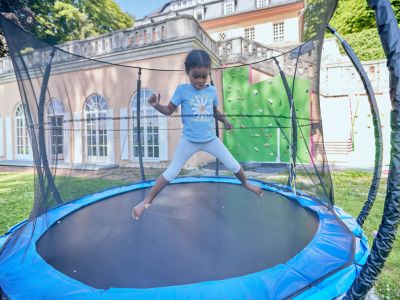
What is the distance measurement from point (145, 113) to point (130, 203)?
87 cm

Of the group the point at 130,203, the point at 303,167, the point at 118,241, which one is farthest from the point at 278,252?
the point at 130,203

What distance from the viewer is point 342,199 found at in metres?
2.47

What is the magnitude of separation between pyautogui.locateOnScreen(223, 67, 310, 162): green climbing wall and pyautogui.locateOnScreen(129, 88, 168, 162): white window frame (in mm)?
627

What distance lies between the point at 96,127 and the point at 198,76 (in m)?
1.02

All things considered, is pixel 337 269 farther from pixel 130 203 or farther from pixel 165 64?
pixel 165 64

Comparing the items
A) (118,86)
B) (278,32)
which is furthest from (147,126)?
(278,32)

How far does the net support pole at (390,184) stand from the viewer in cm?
73

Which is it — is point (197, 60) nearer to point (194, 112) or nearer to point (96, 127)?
point (194, 112)

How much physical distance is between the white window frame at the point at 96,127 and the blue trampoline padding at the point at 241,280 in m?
0.84

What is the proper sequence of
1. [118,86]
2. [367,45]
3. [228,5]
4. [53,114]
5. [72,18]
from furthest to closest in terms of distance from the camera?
[228,5], [72,18], [367,45], [118,86], [53,114]

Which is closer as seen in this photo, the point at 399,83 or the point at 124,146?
the point at 399,83

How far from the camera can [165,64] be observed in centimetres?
232

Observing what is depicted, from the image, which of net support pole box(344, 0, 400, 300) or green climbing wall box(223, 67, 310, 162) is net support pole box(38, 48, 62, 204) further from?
net support pole box(344, 0, 400, 300)

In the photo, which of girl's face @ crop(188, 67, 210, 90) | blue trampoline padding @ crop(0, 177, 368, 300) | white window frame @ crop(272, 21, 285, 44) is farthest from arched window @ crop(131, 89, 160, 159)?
white window frame @ crop(272, 21, 285, 44)
